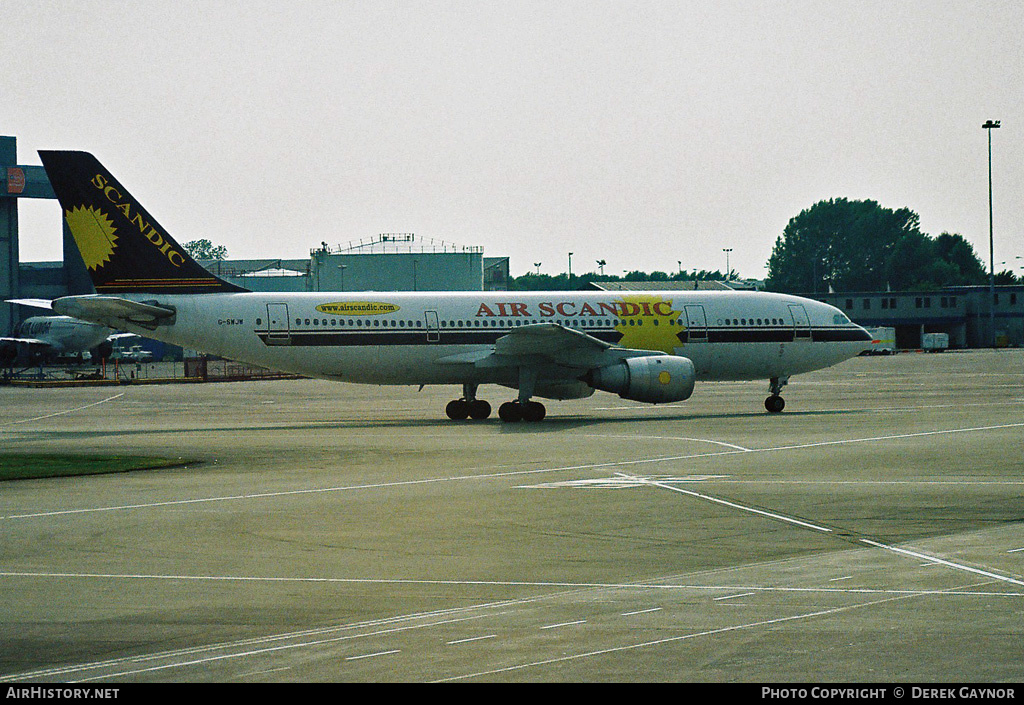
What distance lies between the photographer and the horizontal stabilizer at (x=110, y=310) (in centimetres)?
3353

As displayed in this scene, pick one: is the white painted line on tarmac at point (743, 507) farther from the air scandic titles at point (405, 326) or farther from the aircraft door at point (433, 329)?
the aircraft door at point (433, 329)

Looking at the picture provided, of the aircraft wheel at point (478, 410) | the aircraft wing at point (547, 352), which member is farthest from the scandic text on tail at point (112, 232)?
the aircraft wheel at point (478, 410)

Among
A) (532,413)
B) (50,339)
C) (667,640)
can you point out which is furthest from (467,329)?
(50,339)

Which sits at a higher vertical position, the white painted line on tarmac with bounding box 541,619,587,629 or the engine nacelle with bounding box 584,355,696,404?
the engine nacelle with bounding box 584,355,696,404

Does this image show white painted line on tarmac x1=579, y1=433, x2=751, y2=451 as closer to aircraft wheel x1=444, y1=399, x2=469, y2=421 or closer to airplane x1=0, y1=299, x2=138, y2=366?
aircraft wheel x1=444, y1=399, x2=469, y2=421

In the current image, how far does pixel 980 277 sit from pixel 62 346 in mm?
151582

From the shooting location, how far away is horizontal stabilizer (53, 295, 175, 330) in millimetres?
33531

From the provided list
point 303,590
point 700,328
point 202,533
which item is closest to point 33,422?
point 700,328

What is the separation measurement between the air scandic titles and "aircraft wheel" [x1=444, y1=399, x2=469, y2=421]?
0.05 metres

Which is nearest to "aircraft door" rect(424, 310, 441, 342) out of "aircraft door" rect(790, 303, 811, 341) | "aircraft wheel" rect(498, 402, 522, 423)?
Answer: "aircraft wheel" rect(498, 402, 522, 423)

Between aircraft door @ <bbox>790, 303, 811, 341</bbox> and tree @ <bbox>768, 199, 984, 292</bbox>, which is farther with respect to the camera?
tree @ <bbox>768, 199, 984, 292</bbox>

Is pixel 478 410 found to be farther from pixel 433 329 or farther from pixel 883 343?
pixel 883 343

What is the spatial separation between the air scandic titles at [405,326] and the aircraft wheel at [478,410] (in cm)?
3
